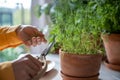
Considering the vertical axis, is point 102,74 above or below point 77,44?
below

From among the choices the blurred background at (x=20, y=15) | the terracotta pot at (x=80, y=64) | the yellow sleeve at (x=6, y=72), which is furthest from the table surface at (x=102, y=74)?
the blurred background at (x=20, y=15)

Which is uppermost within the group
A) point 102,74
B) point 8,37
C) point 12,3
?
point 12,3

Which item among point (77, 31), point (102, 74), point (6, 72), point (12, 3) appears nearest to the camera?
point (6, 72)

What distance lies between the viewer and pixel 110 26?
0.96 meters

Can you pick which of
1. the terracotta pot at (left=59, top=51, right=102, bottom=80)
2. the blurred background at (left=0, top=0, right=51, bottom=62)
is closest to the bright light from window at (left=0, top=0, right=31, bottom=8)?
the blurred background at (left=0, top=0, right=51, bottom=62)

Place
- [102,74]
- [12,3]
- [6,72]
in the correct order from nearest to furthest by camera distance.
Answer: [6,72] → [102,74] → [12,3]

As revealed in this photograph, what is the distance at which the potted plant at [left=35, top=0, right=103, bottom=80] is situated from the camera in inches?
30.0

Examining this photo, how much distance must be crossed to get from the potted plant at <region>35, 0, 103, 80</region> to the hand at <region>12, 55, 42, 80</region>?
4.6 inches

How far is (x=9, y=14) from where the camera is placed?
1.59 meters

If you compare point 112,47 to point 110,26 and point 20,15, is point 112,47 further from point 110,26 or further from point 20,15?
point 20,15

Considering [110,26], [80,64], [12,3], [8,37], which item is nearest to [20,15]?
[12,3]

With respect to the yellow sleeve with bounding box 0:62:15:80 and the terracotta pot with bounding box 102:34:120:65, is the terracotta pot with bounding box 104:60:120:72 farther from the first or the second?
the yellow sleeve with bounding box 0:62:15:80

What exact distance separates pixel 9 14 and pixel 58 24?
851 millimetres

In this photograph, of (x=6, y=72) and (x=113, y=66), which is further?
(x=113, y=66)
